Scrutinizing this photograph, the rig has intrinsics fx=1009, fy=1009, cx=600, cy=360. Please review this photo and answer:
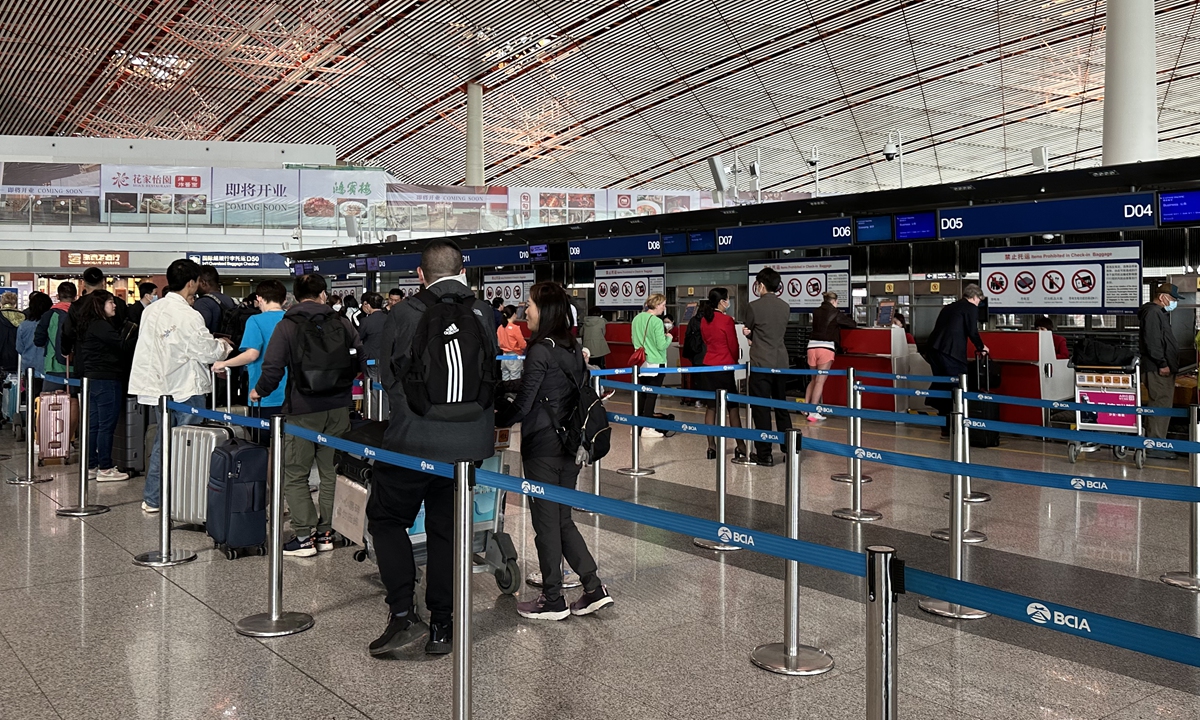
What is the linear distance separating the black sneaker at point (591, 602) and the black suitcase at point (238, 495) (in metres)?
2.07

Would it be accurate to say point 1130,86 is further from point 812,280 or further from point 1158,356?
point 1158,356

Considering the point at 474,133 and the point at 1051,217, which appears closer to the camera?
the point at 1051,217

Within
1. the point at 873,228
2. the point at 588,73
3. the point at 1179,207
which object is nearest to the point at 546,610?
the point at 1179,207

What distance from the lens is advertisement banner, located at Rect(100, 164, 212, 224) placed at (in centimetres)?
2914

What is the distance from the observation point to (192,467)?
6.27 meters

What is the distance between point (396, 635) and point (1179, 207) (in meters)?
8.68

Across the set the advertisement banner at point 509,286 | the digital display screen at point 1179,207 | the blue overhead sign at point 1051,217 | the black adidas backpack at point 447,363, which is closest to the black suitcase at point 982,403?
the blue overhead sign at point 1051,217

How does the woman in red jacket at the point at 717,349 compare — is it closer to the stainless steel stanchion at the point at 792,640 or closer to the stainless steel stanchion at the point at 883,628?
the stainless steel stanchion at the point at 792,640

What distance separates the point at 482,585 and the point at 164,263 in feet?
86.2

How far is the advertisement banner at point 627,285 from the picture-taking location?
16.1 metres

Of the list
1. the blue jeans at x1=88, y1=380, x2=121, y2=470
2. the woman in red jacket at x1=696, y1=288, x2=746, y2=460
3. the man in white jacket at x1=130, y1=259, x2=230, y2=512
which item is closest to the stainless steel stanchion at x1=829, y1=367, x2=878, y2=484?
the woman in red jacket at x1=696, y1=288, x2=746, y2=460

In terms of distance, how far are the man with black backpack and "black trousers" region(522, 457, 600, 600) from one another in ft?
4.69

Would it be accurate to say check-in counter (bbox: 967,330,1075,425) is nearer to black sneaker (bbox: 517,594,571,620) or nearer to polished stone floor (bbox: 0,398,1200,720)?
polished stone floor (bbox: 0,398,1200,720)

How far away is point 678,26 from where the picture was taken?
32.1 m
